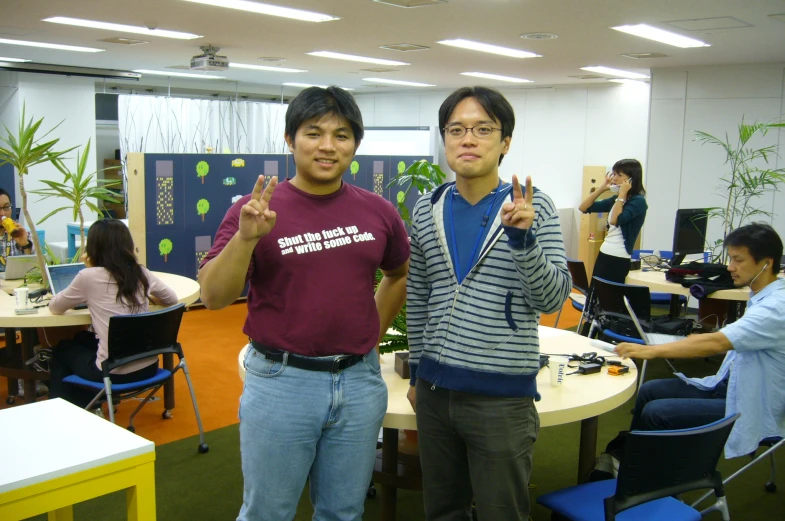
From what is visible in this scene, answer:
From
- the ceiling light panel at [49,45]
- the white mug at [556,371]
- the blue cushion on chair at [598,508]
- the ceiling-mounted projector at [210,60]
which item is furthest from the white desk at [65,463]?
the ceiling light panel at [49,45]

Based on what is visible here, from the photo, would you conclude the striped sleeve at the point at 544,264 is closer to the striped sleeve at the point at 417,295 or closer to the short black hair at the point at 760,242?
the striped sleeve at the point at 417,295

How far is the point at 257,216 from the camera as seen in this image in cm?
167

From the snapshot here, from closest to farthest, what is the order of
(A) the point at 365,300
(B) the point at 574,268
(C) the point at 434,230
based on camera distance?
(A) the point at 365,300
(C) the point at 434,230
(B) the point at 574,268

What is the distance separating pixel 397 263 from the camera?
2.12 meters

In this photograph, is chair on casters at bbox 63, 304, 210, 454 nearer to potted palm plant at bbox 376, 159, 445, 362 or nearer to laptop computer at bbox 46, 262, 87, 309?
laptop computer at bbox 46, 262, 87, 309

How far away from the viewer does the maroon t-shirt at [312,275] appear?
5.93 feet

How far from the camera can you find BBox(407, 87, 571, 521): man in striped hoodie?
1.89 metres

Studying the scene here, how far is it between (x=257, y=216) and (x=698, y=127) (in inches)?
328

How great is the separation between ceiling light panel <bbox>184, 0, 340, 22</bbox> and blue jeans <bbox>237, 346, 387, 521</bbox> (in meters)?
4.26

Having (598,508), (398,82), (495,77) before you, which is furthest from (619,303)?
(398,82)

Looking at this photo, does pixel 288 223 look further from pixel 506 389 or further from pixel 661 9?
pixel 661 9

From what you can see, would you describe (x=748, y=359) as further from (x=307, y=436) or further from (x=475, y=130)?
(x=307, y=436)

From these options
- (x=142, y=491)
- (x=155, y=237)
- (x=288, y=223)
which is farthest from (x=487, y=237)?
(x=155, y=237)

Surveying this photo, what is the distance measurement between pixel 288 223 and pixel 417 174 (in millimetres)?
1269
